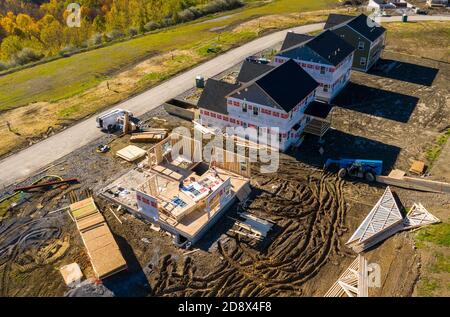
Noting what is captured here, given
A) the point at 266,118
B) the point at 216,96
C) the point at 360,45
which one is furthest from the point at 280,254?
the point at 360,45

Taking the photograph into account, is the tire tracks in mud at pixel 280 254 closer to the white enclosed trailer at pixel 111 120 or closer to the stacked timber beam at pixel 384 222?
the stacked timber beam at pixel 384 222

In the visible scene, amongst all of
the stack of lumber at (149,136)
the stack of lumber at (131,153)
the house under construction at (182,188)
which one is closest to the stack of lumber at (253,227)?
the house under construction at (182,188)

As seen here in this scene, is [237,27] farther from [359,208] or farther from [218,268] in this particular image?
[218,268]

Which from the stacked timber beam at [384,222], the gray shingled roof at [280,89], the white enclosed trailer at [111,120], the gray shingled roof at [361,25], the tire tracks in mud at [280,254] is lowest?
the tire tracks in mud at [280,254]

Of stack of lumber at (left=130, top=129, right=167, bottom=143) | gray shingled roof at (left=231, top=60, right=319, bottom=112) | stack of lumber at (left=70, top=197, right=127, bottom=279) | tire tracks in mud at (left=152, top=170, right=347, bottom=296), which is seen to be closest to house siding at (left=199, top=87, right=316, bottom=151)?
gray shingled roof at (left=231, top=60, right=319, bottom=112)

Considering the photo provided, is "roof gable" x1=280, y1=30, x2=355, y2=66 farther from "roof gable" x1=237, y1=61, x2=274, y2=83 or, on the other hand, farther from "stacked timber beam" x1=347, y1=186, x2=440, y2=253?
"stacked timber beam" x1=347, y1=186, x2=440, y2=253
